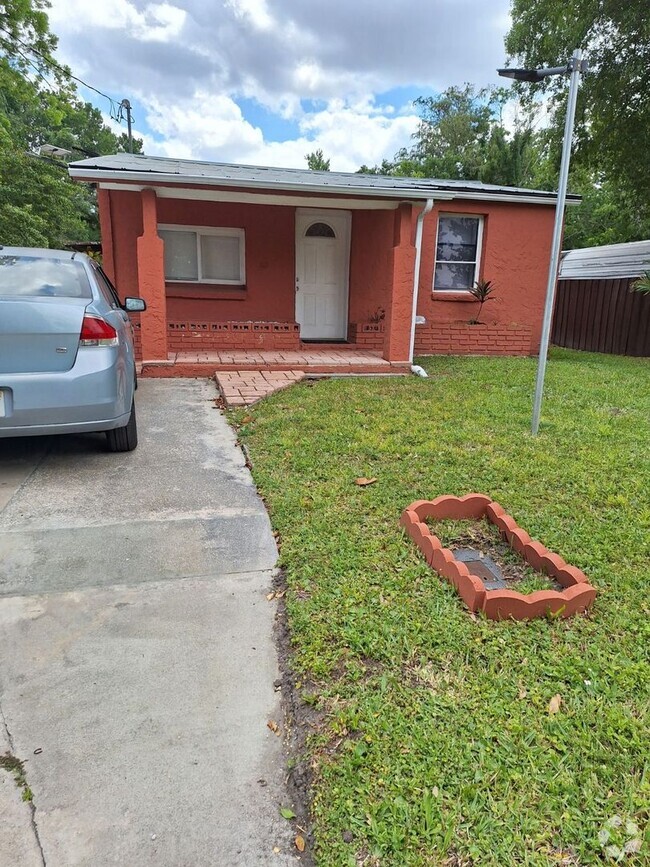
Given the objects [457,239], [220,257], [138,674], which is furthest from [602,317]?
[138,674]

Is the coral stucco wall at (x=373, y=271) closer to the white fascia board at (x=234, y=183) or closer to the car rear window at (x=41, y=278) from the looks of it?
the white fascia board at (x=234, y=183)

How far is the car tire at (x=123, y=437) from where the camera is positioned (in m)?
4.68

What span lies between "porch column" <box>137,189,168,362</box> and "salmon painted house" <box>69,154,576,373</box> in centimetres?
50

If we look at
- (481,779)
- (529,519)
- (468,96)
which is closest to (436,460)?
(529,519)

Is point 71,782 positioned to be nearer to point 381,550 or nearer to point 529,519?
Result: point 381,550

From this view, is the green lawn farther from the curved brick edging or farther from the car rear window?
the car rear window

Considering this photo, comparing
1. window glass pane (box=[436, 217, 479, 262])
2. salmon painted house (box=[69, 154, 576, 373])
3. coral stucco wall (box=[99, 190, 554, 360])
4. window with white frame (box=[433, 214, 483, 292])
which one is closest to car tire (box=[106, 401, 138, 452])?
salmon painted house (box=[69, 154, 576, 373])

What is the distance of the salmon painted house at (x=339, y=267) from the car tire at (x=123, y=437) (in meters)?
3.80

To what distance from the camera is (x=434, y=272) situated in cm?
1098

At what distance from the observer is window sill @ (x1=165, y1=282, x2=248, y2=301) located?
401 inches

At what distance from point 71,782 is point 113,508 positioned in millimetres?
2168

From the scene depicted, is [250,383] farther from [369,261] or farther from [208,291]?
[369,261]

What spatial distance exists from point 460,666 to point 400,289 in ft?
23.1

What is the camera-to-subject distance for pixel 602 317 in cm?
1388
